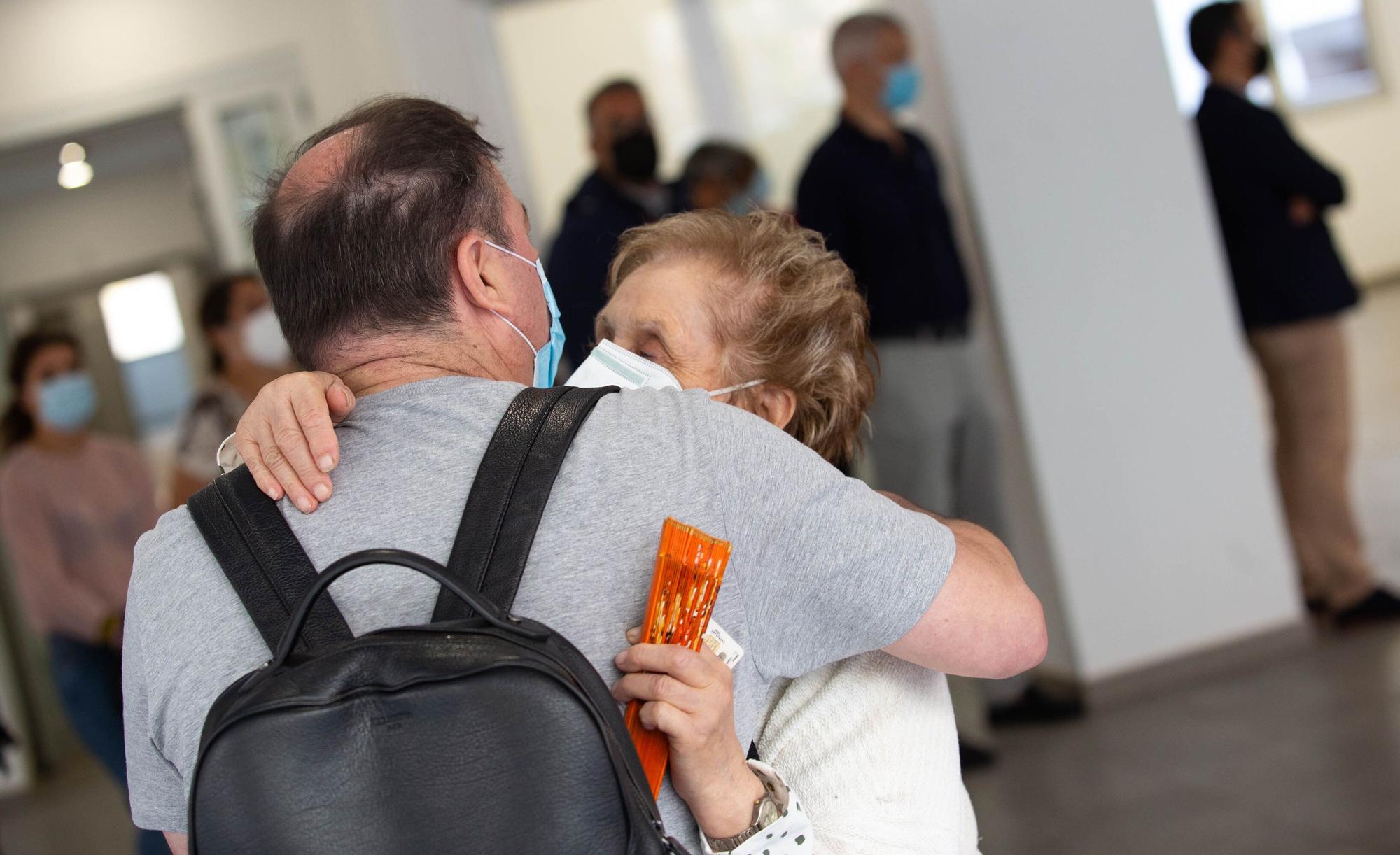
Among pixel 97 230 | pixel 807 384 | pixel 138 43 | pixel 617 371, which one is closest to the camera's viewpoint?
pixel 617 371

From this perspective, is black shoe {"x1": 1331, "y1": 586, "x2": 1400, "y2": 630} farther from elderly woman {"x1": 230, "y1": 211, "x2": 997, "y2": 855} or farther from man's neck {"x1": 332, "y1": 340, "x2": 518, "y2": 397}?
man's neck {"x1": 332, "y1": 340, "x2": 518, "y2": 397}

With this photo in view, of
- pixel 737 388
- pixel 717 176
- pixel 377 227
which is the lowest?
pixel 737 388

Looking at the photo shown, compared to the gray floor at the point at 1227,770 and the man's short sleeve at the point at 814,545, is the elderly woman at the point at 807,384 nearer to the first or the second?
the man's short sleeve at the point at 814,545

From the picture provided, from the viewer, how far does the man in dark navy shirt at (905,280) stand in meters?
3.57

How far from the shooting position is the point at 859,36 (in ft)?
12.0

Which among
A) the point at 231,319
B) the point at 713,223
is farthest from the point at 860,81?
the point at 713,223

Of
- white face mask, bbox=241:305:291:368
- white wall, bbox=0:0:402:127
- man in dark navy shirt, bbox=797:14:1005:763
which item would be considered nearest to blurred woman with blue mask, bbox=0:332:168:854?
white face mask, bbox=241:305:291:368

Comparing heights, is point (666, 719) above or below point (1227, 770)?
above

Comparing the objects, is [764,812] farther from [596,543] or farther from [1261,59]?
[1261,59]

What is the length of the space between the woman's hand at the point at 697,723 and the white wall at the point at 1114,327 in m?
2.98

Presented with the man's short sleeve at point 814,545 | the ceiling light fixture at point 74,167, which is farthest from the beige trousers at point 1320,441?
the ceiling light fixture at point 74,167

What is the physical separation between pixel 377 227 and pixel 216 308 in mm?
3014

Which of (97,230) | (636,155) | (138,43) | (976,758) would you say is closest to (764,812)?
(976,758)

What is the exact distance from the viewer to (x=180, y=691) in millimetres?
910
